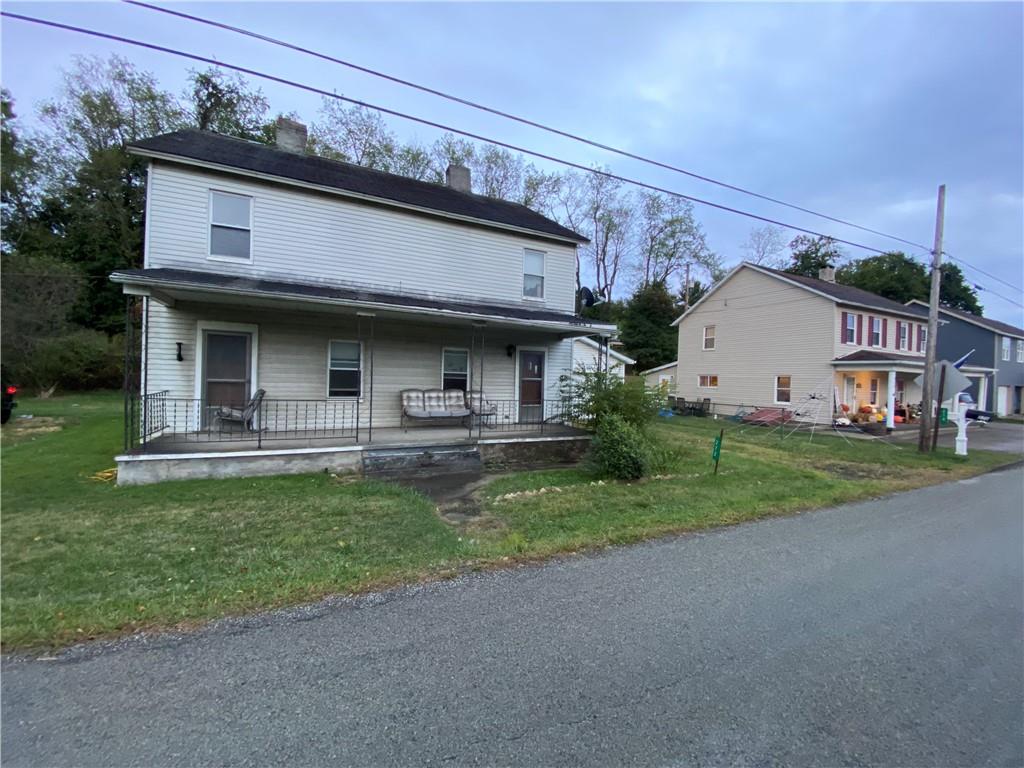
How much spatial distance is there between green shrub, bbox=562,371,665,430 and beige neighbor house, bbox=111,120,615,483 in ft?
4.83

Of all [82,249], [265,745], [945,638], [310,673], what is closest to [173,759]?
[265,745]

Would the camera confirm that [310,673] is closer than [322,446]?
Yes

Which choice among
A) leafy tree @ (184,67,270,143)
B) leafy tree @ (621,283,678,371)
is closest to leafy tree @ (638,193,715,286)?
leafy tree @ (621,283,678,371)

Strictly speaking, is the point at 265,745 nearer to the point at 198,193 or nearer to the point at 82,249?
the point at 198,193

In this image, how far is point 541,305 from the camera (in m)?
12.9

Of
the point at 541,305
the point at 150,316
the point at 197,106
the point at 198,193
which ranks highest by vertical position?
the point at 197,106

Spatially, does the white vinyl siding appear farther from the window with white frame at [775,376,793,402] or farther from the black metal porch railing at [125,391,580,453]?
the window with white frame at [775,376,793,402]

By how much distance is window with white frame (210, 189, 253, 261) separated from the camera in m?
→ 9.37

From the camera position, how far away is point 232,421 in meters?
9.17

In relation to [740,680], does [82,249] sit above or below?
above

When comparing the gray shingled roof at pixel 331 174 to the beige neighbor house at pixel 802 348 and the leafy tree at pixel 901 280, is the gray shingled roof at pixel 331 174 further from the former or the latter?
the leafy tree at pixel 901 280

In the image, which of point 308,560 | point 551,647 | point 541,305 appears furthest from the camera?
point 541,305

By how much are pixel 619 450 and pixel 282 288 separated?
6728 mm

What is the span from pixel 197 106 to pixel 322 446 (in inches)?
1096
